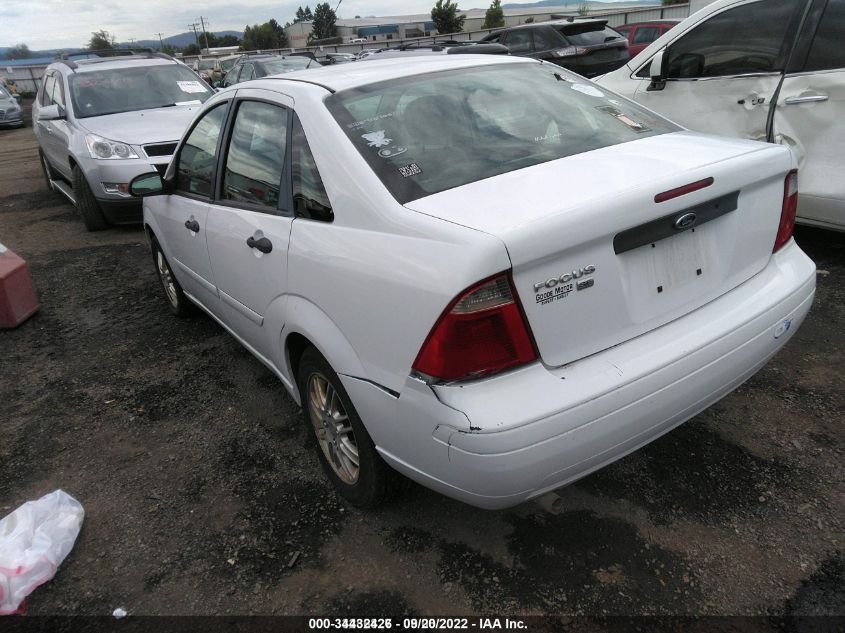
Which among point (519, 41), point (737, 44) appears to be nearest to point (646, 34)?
point (519, 41)

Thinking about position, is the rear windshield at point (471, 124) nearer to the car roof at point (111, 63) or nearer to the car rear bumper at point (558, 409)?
the car rear bumper at point (558, 409)

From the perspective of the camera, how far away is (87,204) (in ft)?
23.7

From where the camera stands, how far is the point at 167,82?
8.19 m

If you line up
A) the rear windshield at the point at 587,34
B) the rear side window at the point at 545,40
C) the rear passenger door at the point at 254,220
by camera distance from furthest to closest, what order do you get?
the rear side window at the point at 545,40, the rear windshield at the point at 587,34, the rear passenger door at the point at 254,220

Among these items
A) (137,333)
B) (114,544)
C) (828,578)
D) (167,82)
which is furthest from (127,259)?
(828,578)

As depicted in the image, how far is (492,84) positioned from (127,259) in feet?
16.0

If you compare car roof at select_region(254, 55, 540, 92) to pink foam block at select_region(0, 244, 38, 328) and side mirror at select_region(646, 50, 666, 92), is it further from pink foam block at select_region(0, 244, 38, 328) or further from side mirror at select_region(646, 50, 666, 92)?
pink foam block at select_region(0, 244, 38, 328)

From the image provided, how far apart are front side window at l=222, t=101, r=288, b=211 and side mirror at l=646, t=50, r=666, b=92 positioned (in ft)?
11.0

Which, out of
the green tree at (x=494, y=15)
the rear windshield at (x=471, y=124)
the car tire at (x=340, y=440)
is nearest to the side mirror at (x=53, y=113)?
the rear windshield at (x=471, y=124)

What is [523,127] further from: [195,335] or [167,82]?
[167,82]

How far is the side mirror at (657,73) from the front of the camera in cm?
493

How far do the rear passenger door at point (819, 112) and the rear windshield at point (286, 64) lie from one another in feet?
34.6

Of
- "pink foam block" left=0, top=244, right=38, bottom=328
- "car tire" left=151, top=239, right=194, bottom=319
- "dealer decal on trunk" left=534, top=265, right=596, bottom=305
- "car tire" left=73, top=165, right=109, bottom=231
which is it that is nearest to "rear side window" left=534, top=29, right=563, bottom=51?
"car tire" left=73, top=165, right=109, bottom=231

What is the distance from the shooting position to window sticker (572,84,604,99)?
2.93 meters
